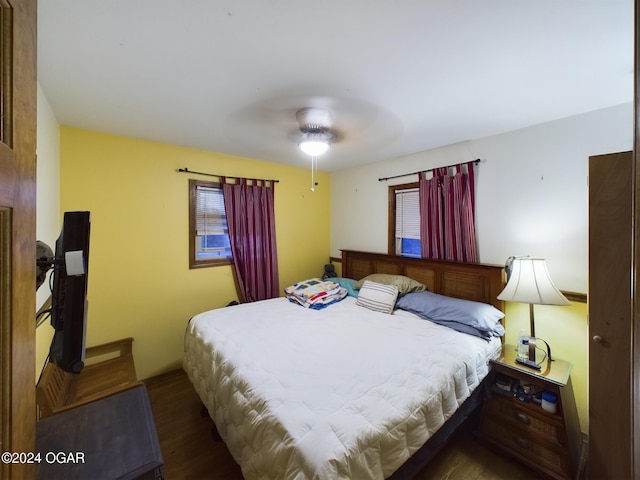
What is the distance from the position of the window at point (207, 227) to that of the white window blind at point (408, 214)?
7.00 ft

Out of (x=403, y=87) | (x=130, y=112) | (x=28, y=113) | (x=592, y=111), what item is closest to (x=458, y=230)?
(x=592, y=111)

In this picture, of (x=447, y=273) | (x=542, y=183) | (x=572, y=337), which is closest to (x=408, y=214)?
(x=447, y=273)

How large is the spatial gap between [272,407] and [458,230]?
2285 millimetres

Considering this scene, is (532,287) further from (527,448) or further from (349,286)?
(349,286)

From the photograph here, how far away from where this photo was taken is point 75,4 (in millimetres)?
1030

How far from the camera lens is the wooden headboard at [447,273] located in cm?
229

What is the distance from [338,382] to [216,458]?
1144mm

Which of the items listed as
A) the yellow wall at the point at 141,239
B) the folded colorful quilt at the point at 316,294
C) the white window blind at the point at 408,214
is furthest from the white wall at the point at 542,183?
the yellow wall at the point at 141,239

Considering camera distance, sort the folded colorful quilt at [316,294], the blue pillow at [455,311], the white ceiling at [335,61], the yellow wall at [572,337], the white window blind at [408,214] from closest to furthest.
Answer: the white ceiling at [335,61], the yellow wall at [572,337], the blue pillow at [455,311], the folded colorful quilt at [316,294], the white window blind at [408,214]

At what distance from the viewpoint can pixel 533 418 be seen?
1702 mm

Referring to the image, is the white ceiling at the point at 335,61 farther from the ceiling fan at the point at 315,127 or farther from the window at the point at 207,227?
the window at the point at 207,227

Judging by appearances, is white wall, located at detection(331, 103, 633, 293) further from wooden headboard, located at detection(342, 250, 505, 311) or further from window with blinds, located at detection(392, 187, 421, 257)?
window with blinds, located at detection(392, 187, 421, 257)

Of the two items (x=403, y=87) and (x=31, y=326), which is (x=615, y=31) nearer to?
(x=403, y=87)

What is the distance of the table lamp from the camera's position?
1799 millimetres
